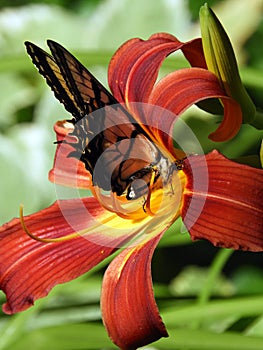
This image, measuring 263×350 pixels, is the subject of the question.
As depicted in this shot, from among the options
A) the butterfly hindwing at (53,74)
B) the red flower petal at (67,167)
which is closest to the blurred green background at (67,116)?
the red flower petal at (67,167)

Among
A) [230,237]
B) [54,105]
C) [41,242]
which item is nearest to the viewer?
[230,237]

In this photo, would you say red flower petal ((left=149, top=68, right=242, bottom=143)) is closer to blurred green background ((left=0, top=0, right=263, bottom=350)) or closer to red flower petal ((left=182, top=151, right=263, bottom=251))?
red flower petal ((left=182, top=151, right=263, bottom=251))

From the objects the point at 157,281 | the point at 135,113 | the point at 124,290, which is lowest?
the point at 157,281

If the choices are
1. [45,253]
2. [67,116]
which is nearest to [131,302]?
[45,253]

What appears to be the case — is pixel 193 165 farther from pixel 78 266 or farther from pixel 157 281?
pixel 157 281

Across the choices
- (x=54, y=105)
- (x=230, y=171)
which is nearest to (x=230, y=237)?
(x=230, y=171)

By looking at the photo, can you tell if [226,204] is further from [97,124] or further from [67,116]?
[67,116]

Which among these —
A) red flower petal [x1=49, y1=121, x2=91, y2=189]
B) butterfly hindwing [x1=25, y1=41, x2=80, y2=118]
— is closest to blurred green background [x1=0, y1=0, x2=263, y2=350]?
red flower petal [x1=49, y1=121, x2=91, y2=189]
